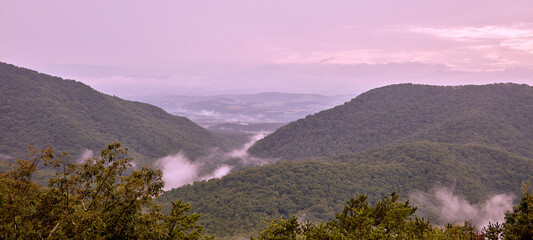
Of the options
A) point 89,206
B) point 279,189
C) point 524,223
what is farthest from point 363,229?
point 279,189

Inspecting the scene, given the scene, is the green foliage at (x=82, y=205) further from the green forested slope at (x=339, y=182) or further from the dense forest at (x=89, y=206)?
the green forested slope at (x=339, y=182)

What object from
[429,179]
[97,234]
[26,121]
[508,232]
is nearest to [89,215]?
[97,234]

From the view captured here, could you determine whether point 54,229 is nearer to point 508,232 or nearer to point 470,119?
point 508,232

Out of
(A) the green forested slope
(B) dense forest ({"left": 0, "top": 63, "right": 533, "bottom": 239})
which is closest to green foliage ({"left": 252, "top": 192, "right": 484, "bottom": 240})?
(B) dense forest ({"left": 0, "top": 63, "right": 533, "bottom": 239})

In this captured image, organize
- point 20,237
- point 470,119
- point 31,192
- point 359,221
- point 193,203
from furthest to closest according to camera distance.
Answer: point 470,119
point 193,203
point 359,221
point 31,192
point 20,237

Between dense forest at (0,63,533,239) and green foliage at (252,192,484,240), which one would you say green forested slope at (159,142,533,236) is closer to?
dense forest at (0,63,533,239)

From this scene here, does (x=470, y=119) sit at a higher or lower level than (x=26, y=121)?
higher
